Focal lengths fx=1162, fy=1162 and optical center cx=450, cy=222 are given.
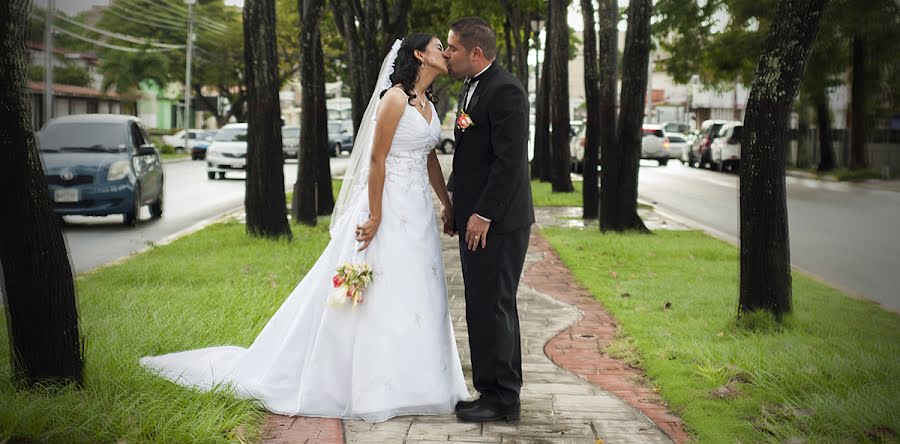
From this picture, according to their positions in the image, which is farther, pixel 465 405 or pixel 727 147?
pixel 727 147

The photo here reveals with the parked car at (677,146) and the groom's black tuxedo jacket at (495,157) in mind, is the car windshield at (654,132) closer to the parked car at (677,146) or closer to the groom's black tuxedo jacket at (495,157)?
the parked car at (677,146)

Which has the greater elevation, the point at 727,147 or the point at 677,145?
the point at 677,145

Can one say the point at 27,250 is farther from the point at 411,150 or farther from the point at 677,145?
the point at 677,145

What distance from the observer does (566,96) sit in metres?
25.0

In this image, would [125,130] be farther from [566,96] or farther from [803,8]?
[803,8]

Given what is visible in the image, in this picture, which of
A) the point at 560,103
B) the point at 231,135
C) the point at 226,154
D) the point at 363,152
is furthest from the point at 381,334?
the point at 231,135

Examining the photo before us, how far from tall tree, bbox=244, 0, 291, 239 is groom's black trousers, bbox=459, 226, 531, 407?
825 cm

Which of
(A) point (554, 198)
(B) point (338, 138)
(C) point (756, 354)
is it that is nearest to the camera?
(C) point (756, 354)

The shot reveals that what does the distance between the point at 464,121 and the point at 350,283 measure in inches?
39.7

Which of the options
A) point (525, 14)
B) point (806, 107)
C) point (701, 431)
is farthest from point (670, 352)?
point (806, 107)

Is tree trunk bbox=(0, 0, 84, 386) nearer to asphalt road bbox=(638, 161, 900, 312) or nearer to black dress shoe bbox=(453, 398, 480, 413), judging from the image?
black dress shoe bbox=(453, 398, 480, 413)

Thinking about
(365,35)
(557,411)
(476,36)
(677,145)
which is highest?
(365,35)

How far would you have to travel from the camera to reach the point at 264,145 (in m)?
13.9

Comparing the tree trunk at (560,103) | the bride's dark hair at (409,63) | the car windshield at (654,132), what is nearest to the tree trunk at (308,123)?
the tree trunk at (560,103)
